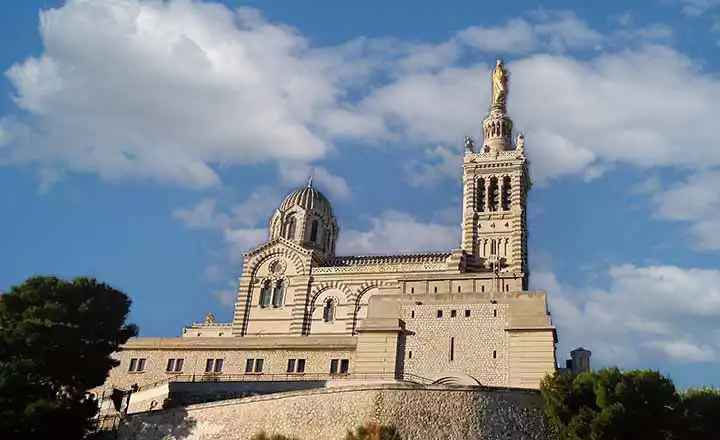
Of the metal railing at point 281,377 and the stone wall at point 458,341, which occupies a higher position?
the stone wall at point 458,341

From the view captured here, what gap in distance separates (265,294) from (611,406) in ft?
110

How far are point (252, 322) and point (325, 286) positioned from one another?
6.55 metres

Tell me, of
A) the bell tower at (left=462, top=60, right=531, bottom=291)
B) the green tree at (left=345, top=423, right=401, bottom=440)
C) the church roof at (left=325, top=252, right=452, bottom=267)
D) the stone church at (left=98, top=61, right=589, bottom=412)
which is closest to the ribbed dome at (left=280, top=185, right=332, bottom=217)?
the stone church at (left=98, top=61, right=589, bottom=412)

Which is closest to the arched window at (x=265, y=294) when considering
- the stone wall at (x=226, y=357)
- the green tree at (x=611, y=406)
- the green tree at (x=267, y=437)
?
the stone wall at (x=226, y=357)

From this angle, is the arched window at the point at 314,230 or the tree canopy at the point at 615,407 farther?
the arched window at the point at 314,230

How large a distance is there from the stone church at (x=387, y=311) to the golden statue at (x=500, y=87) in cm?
19

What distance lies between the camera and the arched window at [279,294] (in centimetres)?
5950

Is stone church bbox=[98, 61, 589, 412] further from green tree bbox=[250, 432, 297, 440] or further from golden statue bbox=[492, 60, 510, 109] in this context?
green tree bbox=[250, 432, 297, 440]

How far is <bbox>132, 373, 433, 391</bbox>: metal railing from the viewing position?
1588 inches

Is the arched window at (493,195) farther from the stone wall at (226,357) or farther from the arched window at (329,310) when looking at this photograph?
the stone wall at (226,357)

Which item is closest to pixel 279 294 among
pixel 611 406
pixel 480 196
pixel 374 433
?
pixel 480 196

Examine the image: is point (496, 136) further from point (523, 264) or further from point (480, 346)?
point (480, 346)

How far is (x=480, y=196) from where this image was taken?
6378cm

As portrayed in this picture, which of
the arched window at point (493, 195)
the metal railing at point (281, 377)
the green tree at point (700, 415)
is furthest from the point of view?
the arched window at point (493, 195)
